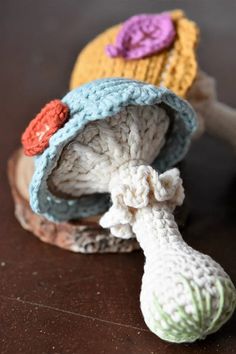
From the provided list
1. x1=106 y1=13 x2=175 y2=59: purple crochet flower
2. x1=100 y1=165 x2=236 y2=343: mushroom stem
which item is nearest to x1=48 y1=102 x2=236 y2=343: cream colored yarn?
x1=100 y1=165 x2=236 y2=343: mushroom stem

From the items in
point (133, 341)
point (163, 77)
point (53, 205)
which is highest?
point (163, 77)

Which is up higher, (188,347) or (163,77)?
(163,77)

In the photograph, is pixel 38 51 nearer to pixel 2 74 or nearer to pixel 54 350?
pixel 2 74

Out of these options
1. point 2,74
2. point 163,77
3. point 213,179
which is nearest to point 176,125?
point 163,77

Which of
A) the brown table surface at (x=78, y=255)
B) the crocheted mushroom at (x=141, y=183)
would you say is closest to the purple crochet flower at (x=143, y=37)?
the crocheted mushroom at (x=141, y=183)

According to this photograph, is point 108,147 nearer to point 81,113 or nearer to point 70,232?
point 81,113

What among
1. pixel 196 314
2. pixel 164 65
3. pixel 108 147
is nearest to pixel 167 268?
pixel 196 314

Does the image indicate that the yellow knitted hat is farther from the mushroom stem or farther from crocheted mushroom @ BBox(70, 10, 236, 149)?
the mushroom stem
